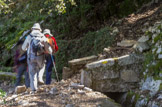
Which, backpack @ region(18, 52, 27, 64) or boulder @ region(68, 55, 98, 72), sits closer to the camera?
backpack @ region(18, 52, 27, 64)

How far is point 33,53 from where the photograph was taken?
223 inches

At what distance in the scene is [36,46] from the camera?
5637 mm

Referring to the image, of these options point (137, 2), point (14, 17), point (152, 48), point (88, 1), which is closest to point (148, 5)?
point (137, 2)

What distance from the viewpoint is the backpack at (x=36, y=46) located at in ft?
18.5

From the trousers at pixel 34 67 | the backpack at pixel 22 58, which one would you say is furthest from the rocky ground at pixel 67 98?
the backpack at pixel 22 58

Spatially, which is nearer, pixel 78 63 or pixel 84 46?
pixel 78 63

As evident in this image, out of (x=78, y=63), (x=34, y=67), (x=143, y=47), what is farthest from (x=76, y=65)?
(x=143, y=47)

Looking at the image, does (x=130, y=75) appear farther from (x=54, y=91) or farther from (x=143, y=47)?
(x=54, y=91)

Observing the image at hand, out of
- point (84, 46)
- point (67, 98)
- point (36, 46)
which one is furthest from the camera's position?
point (84, 46)

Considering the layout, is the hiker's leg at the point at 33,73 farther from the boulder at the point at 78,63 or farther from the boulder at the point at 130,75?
the boulder at the point at 130,75

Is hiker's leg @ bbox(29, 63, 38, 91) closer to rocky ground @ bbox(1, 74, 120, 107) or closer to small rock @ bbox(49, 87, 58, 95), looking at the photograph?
rocky ground @ bbox(1, 74, 120, 107)

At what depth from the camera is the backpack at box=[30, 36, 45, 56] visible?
563 centimetres

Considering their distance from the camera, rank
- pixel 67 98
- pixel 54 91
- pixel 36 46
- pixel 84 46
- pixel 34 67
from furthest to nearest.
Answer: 1. pixel 84 46
2. pixel 34 67
3. pixel 36 46
4. pixel 54 91
5. pixel 67 98

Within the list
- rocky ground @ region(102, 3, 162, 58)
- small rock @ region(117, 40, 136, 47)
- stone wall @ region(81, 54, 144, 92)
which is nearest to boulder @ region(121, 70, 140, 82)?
stone wall @ region(81, 54, 144, 92)
